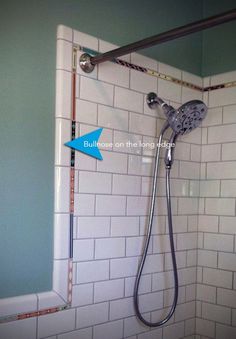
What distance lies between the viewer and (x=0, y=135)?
45.4 inches

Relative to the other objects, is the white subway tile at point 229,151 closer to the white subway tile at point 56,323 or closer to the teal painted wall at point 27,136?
the teal painted wall at point 27,136

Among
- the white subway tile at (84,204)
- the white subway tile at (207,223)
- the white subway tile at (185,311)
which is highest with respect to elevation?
the white subway tile at (84,204)

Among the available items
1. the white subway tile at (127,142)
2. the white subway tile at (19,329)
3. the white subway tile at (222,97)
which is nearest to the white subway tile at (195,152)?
the white subway tile at (222,97)

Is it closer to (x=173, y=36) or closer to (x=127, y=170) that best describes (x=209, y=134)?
(x=127, y=170)

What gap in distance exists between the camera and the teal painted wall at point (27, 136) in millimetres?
1164

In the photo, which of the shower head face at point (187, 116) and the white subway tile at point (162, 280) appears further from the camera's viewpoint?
the white subway tile at point (162, 280)

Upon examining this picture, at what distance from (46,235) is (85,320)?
0.37 m

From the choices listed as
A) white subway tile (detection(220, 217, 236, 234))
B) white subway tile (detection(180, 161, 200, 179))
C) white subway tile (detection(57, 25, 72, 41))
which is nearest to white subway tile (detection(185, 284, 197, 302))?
white subway tile (detection(220, 217, 236, 234))

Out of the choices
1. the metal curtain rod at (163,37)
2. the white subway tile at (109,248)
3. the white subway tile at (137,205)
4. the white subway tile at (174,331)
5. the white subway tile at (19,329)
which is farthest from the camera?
the white subway tile at (174,331)

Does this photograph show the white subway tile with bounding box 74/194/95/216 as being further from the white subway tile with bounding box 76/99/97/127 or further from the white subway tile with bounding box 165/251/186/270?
the white subway tile with bounding box 165/251/186/270

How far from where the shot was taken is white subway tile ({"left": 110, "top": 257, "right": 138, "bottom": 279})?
4.68 ft

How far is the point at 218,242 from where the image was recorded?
1699 millimetres

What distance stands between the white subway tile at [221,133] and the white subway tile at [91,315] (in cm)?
94

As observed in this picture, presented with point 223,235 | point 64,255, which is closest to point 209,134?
point 223,235
